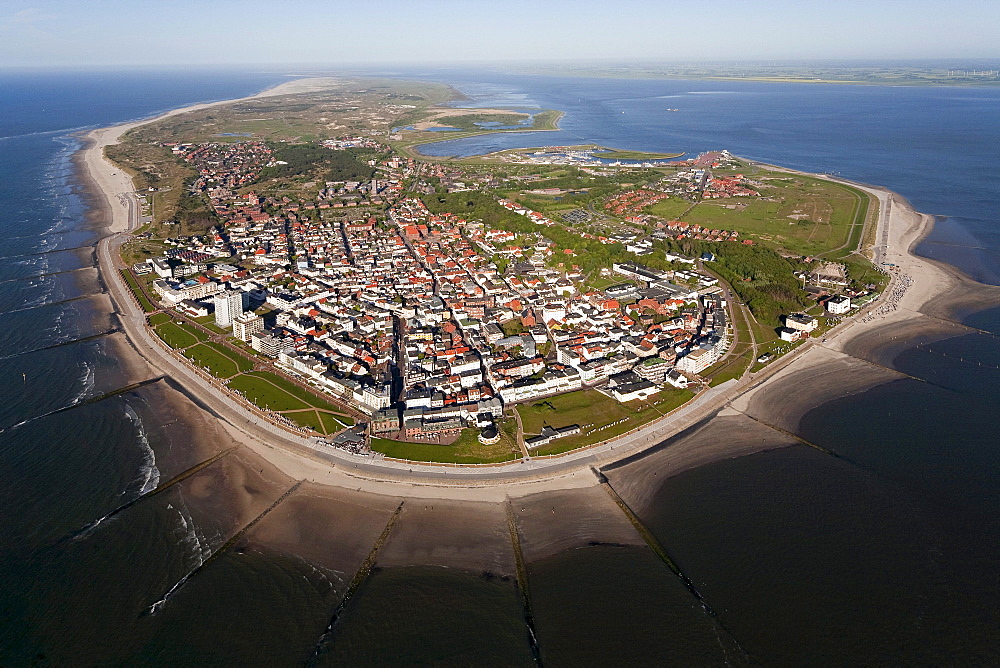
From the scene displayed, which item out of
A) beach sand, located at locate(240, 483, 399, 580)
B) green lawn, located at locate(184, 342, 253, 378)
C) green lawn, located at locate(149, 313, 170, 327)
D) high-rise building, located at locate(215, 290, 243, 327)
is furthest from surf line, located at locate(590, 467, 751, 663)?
green lawn, located at locate(149, 313, 170, 327)

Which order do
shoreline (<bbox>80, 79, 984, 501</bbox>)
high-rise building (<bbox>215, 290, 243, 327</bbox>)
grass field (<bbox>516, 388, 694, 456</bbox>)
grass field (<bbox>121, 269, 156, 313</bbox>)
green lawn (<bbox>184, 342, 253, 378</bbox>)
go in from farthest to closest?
grass field (<bbox>121, 269, 156, 313</bbox>)
high-rise building (<bbox>215, 290, 243, 327</bbox>)
green lawn (<bbox>184, 342, 253, 378</bbox>)
grass field (<bbox>516, 388, 694, 456</bbox>)
shoreline (<bbox>80, 79, 984, 501</bbox>)

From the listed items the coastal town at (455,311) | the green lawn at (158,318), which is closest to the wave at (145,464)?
the coastal town at (455,311)

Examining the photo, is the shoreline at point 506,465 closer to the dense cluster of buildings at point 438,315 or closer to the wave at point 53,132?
the dense cluster of buildings at point 438,315

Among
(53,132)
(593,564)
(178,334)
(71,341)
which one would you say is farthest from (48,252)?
(53,132)

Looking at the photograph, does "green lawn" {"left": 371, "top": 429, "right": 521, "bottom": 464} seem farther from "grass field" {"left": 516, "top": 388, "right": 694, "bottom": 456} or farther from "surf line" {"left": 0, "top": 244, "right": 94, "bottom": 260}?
"surf line" {"left": 0, "top": 244, "right": 94, "bottom": 260}

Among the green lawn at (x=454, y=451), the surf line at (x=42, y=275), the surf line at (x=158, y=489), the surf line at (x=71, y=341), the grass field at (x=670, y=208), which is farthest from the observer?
the grass field at (x=670, y=208)
